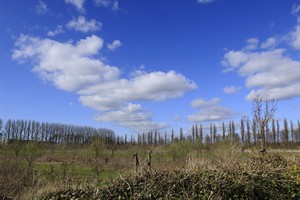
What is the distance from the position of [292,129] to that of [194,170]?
67807mm

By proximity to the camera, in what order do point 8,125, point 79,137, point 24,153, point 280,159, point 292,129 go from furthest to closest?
point 79,137, point 8,125, point 292,129, point 24,153, point 280,159

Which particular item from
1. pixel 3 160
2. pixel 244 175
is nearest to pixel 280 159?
pixel 244 175

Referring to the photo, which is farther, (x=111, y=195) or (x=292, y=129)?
(x=292, y=129)

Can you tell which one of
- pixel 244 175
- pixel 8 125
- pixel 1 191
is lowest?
pixel 1 191

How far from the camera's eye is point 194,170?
877 centimetres

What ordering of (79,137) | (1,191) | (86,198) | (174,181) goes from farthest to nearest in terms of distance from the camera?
(79,137)
(1,191)
(174,181)
(86,198)

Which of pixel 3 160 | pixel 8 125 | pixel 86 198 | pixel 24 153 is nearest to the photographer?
pixel 86 198

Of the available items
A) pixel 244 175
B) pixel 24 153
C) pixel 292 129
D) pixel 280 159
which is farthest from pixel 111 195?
pixel 292 129

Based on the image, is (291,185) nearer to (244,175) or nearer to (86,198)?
(244,175)

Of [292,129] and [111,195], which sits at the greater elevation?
[292,129]

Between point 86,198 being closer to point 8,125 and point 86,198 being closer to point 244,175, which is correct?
point 244,175

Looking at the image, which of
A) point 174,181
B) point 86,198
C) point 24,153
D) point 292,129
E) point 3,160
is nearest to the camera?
point 86,198

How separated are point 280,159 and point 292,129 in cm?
6345

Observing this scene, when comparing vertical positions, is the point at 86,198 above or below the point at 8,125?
below
